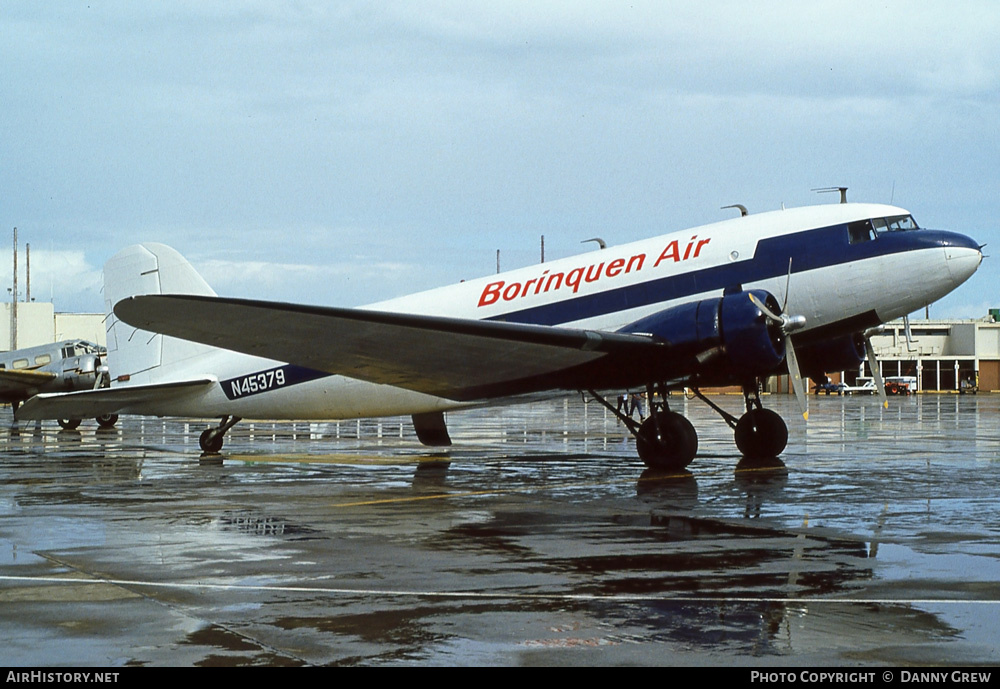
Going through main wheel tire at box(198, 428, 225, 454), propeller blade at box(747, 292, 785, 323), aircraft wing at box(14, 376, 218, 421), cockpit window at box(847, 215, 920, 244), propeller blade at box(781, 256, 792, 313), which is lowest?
main wheel tire at box(198, 428, 225, 454)

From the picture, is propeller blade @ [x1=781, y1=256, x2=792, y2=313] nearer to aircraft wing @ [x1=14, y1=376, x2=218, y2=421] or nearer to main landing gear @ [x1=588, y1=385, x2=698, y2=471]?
main landing gear @ [x1=588, y1=385, x2=698, y2=471]

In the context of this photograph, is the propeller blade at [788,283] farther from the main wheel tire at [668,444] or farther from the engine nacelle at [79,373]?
the engine nacelle at [79,373]

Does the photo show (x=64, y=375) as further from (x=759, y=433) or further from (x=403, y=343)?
(x=759, y=433)

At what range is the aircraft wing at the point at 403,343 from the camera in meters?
16.2

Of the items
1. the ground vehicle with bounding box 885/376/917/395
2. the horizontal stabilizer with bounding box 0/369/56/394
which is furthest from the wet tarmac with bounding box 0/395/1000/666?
the ground vehicle with bounding box 885/376/917/395

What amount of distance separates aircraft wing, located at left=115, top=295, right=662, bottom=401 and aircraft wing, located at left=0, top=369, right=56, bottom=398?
2716 centimetres

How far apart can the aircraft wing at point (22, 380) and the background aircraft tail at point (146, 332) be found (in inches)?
727

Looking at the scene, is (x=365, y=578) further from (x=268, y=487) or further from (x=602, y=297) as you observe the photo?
(x=602, y=297)

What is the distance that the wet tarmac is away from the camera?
20.9 ft

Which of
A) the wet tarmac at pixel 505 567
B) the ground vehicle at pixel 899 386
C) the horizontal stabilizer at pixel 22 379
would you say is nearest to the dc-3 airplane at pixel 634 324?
the wet tarmac at pixel 505 567

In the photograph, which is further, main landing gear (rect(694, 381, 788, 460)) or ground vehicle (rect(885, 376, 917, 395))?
ground vehicle (rect(885, 376, 917, 395))

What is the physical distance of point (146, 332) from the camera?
24969 mm

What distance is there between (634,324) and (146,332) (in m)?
12.4

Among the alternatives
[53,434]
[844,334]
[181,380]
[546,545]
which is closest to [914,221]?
[844,334]
